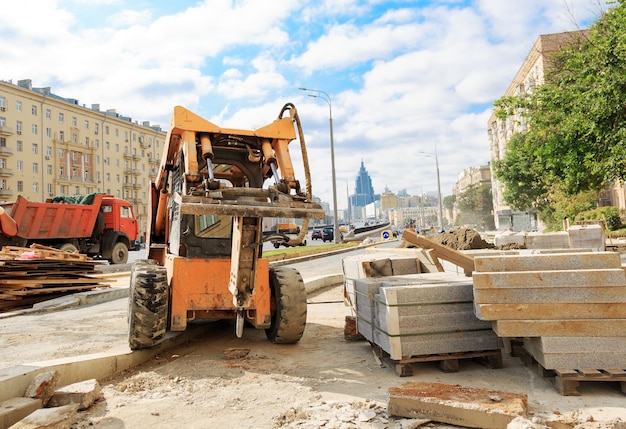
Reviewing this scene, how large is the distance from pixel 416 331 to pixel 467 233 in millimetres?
10023

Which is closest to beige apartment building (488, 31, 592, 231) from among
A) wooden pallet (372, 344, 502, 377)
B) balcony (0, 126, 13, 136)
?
wooden pallet (372, 344, 502, 377)

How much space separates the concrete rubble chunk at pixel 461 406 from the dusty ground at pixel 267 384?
0.10 metres

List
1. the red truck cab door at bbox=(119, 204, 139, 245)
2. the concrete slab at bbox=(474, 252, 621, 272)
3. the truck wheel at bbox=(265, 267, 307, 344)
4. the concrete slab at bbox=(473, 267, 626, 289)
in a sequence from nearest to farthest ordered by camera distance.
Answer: the concrete slab at bbox=(473, 267, 626, 289) → the concrete slab at bbox=(474, 252, 621, 272) → the truck wheel at bbox=(265, 267, 307, 344) → the red truck cab door at bbox=(119, 204, 139, 245)

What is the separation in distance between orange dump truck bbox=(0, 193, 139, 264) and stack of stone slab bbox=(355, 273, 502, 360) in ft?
47.4

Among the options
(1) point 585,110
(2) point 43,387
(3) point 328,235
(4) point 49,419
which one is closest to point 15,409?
(2) point 43,387

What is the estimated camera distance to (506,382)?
475 cm

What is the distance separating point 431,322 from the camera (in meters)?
5.04

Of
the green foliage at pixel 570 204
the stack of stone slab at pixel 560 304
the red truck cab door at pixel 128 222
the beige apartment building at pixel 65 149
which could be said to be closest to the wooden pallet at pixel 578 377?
the stack of stone slab at pixel 560 304

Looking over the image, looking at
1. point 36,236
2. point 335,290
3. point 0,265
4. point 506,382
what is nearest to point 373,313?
point 506,382

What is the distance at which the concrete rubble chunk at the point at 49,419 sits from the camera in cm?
341

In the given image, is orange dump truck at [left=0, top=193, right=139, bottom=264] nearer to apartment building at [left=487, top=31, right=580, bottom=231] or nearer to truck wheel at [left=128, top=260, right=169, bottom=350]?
truck wheel at [left=128, top=260, right=169, bottom=350]

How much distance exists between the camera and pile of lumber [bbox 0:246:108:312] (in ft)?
33.8

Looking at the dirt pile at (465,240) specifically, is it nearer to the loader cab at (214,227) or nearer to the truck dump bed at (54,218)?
the loader cab at (214,227)

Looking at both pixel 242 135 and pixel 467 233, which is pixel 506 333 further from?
pixel 467 233
